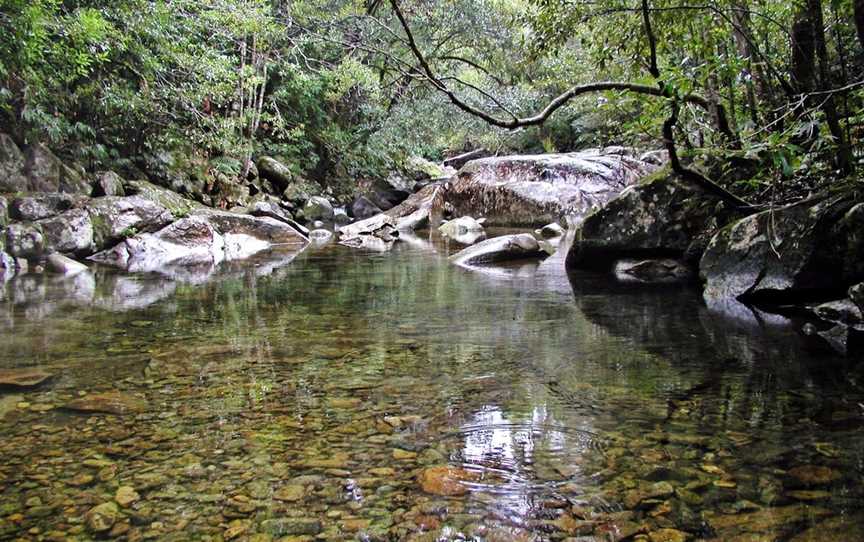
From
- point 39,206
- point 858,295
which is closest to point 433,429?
point 858,295

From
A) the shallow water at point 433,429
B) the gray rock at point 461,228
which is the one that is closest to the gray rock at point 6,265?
the shallow water at point 433,429

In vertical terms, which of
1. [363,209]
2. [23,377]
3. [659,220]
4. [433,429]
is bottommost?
[433,429]

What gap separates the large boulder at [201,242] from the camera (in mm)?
10109

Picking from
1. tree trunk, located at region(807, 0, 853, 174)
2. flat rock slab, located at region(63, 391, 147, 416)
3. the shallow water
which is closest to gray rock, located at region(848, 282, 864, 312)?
the shallow water

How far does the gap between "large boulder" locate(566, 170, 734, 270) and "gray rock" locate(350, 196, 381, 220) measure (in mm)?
12534

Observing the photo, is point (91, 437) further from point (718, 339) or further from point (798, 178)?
point (798, 178)

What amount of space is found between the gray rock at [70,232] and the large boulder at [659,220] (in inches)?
322

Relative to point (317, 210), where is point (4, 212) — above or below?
below

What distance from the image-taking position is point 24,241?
9297 mm

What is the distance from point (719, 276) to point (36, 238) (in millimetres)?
9719

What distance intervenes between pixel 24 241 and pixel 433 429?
364 inches

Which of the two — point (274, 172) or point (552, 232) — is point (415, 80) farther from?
point (274, 172)

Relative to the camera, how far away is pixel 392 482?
7.20 feet

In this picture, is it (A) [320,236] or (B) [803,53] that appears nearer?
(B) [803,53]
